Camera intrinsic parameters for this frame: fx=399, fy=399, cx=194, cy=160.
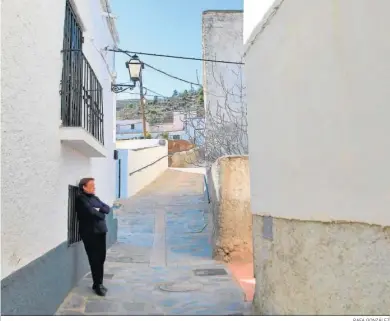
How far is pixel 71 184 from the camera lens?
5.44 meters

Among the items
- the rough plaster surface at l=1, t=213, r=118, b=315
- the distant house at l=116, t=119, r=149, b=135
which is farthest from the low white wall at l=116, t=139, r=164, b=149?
the distant house at l=116, t=119, r=149, b=135

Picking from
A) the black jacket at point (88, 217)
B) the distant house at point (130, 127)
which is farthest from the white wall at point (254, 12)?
the distant house at point (130, 127)

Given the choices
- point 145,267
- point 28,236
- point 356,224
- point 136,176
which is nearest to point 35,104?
point 28,236

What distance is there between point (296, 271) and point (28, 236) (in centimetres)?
237

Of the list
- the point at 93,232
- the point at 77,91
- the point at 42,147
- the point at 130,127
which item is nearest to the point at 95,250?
the point at 93,232

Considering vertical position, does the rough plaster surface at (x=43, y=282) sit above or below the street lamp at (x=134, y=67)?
below

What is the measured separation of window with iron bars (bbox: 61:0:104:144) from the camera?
16.6ft

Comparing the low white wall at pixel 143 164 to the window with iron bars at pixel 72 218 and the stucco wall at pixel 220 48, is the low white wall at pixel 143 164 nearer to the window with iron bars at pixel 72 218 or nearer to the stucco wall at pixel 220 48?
the stucco wall at pixel 220 48

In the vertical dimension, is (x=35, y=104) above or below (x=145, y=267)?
above

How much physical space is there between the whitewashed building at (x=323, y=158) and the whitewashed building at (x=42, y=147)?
227 centimetres

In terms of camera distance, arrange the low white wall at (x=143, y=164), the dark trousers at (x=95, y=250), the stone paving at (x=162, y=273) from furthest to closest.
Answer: the low white wall at (x=143, y=164) < the dark trousers at (x=95, y=250) < the stone paving at (x=162, y=273)

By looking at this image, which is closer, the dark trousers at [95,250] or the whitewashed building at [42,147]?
the whitewashed building at [42,147]

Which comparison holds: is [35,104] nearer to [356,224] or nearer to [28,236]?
[28,236]

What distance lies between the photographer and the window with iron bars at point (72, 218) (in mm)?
5375
